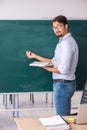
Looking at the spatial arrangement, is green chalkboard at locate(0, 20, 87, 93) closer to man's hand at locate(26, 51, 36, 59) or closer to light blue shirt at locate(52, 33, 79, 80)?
man's hand at locate(26, 51, 36, 59)

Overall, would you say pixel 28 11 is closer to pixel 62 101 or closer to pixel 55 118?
pixel 62 101

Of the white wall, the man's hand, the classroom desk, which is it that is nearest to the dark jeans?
the man's hand

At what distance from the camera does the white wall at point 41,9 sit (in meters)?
4.43

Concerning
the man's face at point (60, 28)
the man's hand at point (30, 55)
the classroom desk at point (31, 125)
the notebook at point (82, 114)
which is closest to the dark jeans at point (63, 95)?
the man's face at point (60, 28)

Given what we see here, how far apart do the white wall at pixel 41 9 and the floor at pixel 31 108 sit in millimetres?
1328

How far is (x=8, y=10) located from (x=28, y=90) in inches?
48.7

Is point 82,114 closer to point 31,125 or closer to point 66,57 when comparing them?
point 31,125

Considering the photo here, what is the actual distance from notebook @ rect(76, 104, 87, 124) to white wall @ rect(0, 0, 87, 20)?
2.32 metres

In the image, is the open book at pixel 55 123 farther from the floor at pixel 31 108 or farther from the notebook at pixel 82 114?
the floor at pixel 31 108

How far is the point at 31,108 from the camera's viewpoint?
599 cm

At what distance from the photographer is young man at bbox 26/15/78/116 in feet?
11.6

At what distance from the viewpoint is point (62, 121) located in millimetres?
2607

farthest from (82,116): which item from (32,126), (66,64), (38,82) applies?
(38,82)

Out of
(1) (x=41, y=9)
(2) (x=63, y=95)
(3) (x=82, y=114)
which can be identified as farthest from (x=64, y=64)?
(1) (x=41, y=9)
